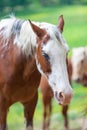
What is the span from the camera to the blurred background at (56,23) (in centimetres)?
283

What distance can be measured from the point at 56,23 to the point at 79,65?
316mm

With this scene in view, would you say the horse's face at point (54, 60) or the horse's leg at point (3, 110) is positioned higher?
the horse's face at point (54, 60)

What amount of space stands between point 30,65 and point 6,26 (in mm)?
208

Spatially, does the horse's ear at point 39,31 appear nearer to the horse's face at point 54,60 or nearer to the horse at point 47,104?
the horse's face at point 54,60

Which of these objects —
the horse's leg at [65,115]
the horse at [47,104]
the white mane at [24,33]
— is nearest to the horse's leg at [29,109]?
the white mane at [24,33]

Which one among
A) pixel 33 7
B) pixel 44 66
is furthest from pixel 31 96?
pixel 33 7

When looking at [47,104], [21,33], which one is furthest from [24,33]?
[47,104]

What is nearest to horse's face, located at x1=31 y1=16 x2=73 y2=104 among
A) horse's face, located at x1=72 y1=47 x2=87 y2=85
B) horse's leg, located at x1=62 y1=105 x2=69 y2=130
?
horse's leg, located at x1=62 y1=105 x2=69 y2=130

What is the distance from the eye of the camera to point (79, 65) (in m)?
2.84

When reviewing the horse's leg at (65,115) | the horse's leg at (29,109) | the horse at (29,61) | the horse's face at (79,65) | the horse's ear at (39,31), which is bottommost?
the horse's leg at (65,115)

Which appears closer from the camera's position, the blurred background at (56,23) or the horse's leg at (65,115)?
the horse's leg at (65,115)

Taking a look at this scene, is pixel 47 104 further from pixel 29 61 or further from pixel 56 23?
pixel 29 61

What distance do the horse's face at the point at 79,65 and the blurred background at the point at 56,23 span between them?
0.17ft

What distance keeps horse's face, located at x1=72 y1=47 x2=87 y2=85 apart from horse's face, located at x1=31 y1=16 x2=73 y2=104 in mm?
1247
